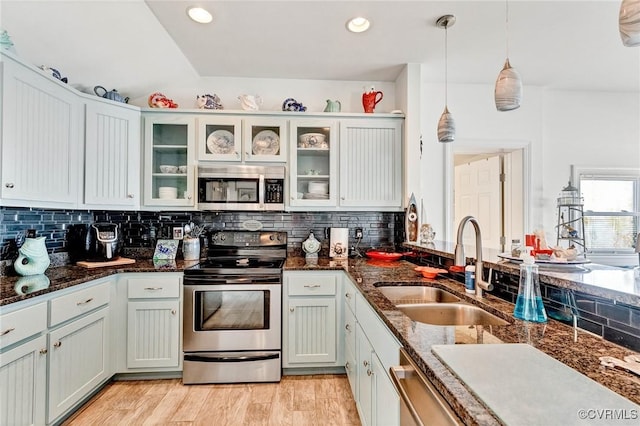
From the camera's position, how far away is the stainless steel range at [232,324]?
225 cm

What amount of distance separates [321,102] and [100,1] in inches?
70.9

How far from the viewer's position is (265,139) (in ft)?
9.11

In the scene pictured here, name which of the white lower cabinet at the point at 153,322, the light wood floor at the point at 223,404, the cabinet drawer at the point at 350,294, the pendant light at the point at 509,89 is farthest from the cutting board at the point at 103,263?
the pendant light at the point at 509,89

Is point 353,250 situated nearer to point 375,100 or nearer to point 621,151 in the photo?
point 375,100

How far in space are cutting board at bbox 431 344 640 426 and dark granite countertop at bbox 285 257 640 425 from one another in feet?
0.08

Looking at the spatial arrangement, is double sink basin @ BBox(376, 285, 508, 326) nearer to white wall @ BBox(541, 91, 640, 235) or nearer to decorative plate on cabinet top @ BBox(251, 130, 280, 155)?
decorative plate on cabinet top @ BBox(251, 130, 280, 155)

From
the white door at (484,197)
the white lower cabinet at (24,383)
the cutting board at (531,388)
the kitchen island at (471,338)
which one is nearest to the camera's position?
the cutting board at (531,388)

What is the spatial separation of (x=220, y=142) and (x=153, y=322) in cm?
156

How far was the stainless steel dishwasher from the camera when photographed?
2.34ft

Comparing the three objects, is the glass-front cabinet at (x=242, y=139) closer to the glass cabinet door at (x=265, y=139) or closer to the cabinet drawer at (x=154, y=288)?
the glass cabinet door at (x=265, y=139)

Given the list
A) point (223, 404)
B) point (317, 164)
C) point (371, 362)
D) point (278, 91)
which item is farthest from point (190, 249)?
point (371, 362)

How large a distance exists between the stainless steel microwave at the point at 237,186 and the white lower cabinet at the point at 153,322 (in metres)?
0.72

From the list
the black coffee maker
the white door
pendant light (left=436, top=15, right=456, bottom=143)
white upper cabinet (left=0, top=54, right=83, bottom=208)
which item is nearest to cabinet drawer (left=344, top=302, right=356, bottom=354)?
pendant light (left=436, top=15, right=456, bottom=143)

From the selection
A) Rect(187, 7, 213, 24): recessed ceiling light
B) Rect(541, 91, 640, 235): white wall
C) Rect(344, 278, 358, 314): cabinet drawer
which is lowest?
Rect(344, 278, 358, 314): cabinet drawer
